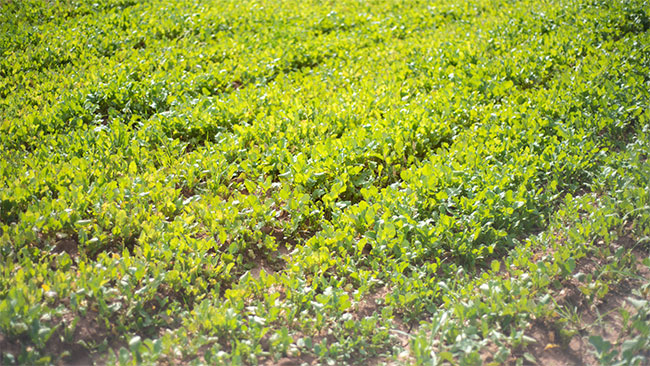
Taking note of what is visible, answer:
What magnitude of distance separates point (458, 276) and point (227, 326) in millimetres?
1499

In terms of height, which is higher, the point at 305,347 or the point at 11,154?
the point at 11,154

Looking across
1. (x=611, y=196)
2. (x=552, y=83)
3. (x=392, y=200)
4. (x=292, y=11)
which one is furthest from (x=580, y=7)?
(x=392, y=200)

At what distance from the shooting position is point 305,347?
9.84 ft

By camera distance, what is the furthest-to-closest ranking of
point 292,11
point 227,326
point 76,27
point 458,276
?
point 292,11 → point 76,27 → point 458,276 → point 227,326

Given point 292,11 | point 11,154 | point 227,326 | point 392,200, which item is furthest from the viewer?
point 292,11

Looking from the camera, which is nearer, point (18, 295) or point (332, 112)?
point (18, 295)

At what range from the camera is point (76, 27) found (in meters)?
7.12

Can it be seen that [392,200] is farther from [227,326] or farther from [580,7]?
[580,7]

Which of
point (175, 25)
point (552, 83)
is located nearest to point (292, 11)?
point (175, 25)

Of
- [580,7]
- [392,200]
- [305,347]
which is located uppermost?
[580,7]

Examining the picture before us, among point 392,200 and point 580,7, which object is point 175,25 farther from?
point 580,7

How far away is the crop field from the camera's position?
9.77 ft

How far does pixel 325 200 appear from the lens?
4.08m

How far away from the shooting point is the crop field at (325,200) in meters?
2.98
